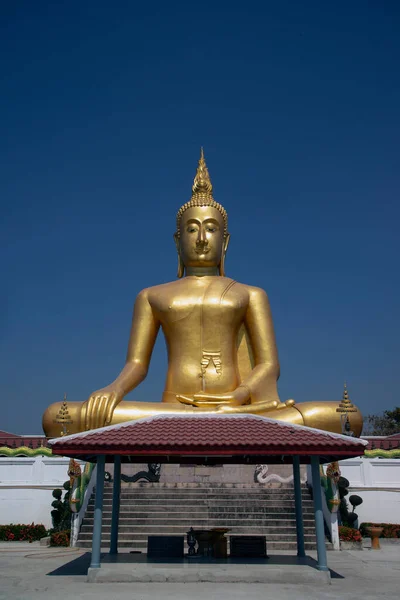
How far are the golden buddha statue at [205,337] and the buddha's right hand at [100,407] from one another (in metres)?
0.06

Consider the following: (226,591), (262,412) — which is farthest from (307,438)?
(262,412)

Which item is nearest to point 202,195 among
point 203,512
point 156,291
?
point 156,291

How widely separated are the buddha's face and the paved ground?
8.80 meters

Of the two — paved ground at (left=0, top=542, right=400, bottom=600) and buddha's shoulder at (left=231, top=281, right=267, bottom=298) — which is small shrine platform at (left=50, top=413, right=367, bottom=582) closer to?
paved ground at (left=0, top=542, right=400, bottom=600)

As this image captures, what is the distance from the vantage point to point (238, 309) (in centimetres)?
1591

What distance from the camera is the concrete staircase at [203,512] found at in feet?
39.9

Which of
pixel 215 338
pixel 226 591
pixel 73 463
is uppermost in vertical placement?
pixel 215 338

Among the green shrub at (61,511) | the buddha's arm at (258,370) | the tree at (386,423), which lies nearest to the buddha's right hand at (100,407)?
the buddha's arm at (258,370)

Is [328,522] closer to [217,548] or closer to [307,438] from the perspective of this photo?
[217,548]

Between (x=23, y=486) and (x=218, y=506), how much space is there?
5.59m

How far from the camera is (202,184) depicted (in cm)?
1803

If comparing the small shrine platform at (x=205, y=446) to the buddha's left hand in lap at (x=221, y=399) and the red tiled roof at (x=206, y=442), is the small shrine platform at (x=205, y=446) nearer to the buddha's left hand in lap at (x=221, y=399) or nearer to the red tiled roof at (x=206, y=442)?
the red tiled roof at (x=206, y=442)

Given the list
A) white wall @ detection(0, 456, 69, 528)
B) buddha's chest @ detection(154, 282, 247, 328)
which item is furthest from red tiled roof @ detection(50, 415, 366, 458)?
white wall @ detection(0, 456, 69, 528)

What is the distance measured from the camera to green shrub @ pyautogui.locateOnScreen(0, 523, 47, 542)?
14.3m
